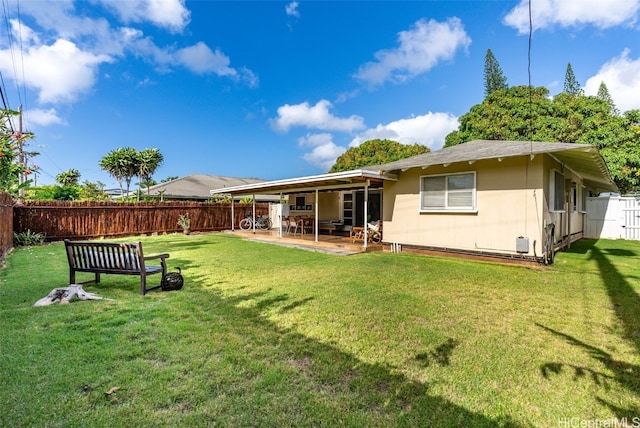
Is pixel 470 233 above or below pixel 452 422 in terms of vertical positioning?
above

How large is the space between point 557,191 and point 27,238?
18482 mm

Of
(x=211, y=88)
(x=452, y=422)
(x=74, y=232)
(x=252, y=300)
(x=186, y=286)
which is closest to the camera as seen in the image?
(x=452, y=422)

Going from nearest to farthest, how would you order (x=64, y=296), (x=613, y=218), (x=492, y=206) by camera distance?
(x=64, y=296) → (x=492, y=206) → (x=613, y=218)

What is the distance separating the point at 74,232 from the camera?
13.8 metres

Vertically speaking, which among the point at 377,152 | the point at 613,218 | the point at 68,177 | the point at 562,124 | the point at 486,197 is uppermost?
the point at 377,152

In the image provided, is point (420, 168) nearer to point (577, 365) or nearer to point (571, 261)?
point (571, 261)

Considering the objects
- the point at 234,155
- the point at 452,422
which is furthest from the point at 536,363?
the point at 234,155

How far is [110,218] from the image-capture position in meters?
14.9

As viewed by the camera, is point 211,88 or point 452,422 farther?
point 211,88

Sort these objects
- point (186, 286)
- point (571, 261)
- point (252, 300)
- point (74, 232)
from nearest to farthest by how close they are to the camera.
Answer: point (252, 300) < point (186, 286) < point (571, 261) < point (74, 232)

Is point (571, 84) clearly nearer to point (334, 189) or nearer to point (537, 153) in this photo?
point (334, 189)

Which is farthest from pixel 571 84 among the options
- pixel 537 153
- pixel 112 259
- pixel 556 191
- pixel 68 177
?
pixel 68 177

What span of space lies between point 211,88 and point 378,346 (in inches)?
963

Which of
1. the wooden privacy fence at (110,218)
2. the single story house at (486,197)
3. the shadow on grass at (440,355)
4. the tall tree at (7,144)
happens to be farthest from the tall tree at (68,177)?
the shadow on grass at (440,355)
